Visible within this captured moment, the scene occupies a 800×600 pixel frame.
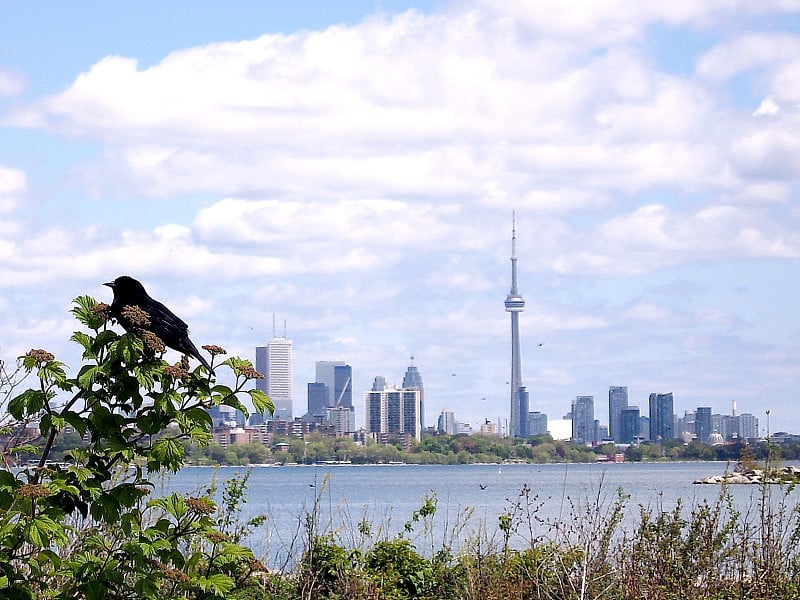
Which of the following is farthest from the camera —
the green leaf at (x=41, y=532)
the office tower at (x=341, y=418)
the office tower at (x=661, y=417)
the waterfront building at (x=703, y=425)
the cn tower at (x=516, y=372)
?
the cn tower at (x=516, y=372)

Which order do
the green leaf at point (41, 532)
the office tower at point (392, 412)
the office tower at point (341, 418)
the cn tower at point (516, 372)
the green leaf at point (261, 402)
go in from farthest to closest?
the cn tower at point (516, 372) < the office tower at point (392, 412) < the office tower at point (341, 418) < the green leaf at point (261, 402) < the green leaf at point (41, 532)

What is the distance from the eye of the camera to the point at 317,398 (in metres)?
121

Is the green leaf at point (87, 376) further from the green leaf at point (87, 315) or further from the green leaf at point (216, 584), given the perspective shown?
the green leaf at point (216, 584)

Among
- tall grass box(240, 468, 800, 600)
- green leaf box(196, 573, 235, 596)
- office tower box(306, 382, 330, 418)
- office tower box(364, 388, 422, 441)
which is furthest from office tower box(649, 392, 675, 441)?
green leaf box(196, 573, 235, 596)

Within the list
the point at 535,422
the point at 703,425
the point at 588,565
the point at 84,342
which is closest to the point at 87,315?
the point at 84,342

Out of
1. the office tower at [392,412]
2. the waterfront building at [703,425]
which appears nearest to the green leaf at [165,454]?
the waterfront building at [703,425]

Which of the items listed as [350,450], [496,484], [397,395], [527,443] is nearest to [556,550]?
[496,484]

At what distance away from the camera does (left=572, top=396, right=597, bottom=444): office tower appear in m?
122

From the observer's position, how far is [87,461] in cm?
464

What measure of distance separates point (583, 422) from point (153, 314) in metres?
129

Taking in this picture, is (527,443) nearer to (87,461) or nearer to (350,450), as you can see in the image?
(350,450)

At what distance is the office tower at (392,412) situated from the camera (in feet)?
361

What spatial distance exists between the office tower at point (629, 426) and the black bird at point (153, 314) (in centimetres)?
11197

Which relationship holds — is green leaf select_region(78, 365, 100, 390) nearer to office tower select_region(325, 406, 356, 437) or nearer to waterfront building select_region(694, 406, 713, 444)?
waterfront building select_region(694, 406, 713, 444)
